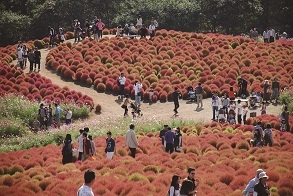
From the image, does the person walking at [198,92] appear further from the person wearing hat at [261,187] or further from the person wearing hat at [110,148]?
the person wearing hat at [261,187]

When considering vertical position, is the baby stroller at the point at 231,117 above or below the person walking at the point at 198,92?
below

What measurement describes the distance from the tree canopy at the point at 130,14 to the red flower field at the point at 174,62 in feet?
43.3

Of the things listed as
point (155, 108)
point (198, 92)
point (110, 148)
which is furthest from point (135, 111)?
point (110, 148)

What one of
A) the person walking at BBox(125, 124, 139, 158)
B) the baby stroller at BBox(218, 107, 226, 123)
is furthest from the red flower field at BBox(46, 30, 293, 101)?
the person walking at BBox(125, 124, 139, 158)

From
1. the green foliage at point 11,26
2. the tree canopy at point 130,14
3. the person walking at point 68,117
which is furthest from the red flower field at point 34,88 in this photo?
the tree canopy at point 130,14

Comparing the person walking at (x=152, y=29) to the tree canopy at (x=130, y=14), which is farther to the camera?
the tree canopy at (x=130, y=14)

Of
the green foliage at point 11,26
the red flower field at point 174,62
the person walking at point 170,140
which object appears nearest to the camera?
the person walking at point 170,140

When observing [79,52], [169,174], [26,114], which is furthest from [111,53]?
[169,174]

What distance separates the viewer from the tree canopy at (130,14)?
6247 cm

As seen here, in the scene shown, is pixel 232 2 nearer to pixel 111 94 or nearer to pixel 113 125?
pixel 111 94

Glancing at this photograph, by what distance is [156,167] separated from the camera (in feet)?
73.8

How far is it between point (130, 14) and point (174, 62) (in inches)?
874

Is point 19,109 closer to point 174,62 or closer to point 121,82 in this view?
point 121,82

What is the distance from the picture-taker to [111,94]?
4172cm
